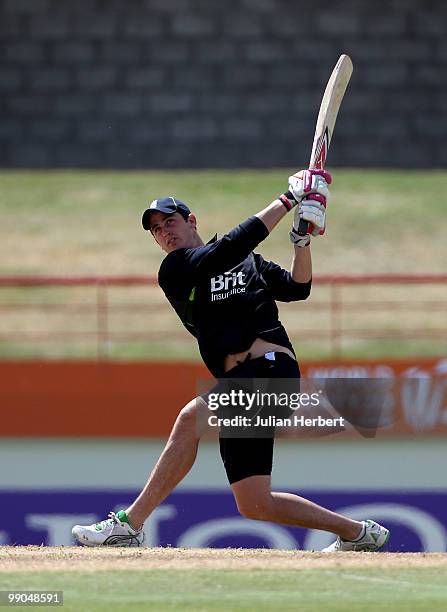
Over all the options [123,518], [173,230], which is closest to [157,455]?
[123,518]

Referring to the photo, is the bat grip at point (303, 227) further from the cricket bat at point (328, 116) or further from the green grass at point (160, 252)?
Result: the green grass at point (160, 252)

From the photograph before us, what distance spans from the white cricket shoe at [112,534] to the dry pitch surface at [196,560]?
0.14 feet

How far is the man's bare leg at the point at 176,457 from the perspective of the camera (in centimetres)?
674

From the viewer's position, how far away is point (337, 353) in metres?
13.9

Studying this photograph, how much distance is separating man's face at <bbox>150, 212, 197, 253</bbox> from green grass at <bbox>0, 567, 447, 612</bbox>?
1.63 metres

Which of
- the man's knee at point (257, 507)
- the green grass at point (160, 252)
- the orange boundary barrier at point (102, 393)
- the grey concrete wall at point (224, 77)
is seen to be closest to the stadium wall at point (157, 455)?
the orange boundary barrier at point (102, 393)

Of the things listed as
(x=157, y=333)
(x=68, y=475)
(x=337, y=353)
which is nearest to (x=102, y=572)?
(x=68, y=475)

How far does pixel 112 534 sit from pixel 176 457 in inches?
21.7

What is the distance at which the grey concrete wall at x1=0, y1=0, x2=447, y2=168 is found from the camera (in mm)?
18719

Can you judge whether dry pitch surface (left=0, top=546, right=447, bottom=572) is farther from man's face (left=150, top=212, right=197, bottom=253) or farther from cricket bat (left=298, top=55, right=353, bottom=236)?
cricket bat (left=298, top=55, right=353, bottom=236)

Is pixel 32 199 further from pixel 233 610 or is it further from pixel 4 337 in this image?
pixel 233 610

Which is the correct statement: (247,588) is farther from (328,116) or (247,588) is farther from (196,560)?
(328,116)

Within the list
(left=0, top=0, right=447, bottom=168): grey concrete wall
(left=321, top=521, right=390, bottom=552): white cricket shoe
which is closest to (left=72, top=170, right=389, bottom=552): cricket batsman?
(left=321, top=521, right=390, bottom=552): white cricket shoe
